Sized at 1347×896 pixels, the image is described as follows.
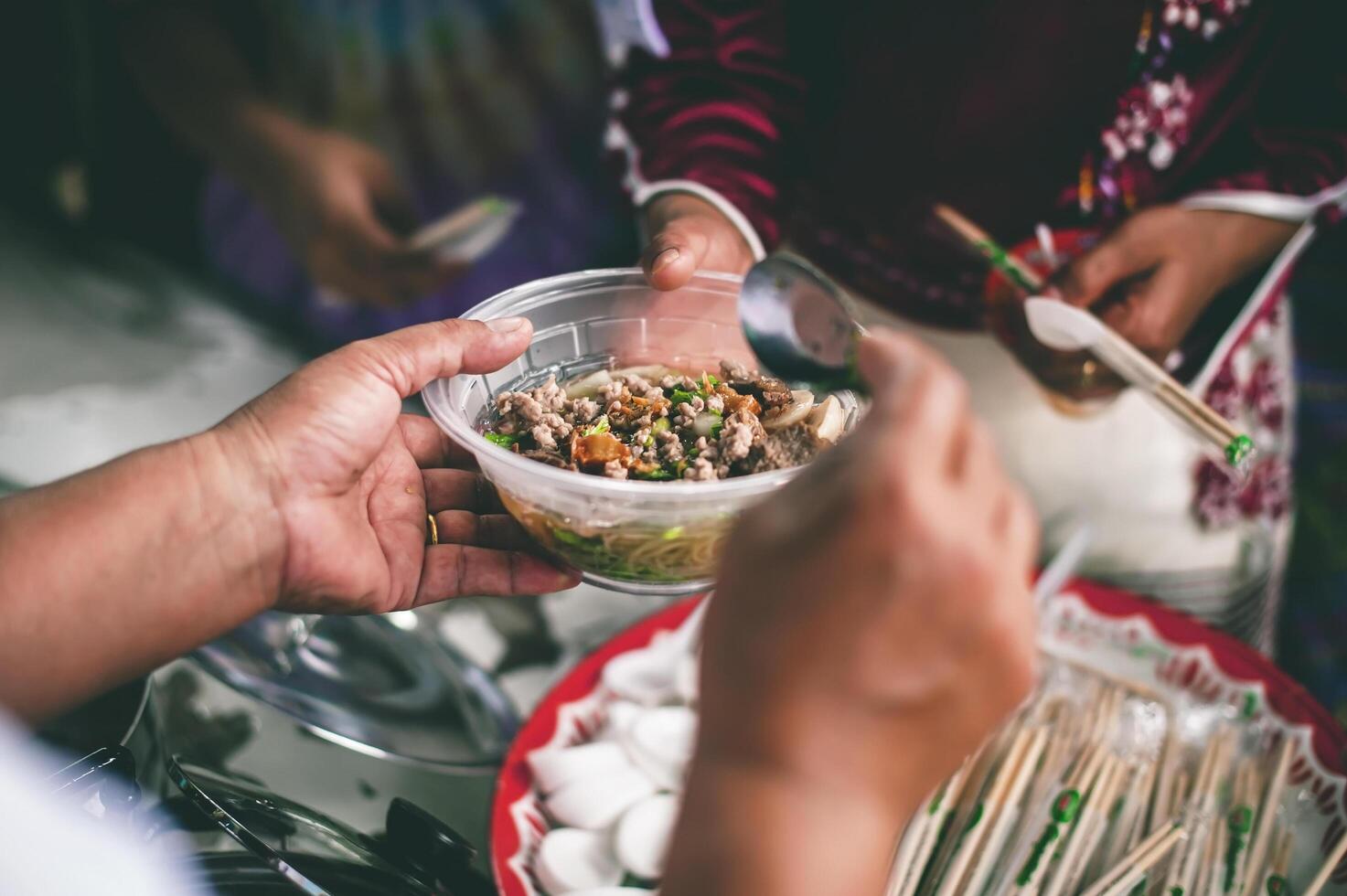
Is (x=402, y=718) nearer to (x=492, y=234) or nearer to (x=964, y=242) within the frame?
(x=492, y=234)

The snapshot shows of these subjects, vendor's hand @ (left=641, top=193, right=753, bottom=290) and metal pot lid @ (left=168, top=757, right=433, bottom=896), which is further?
vendor's hand @ (left=641, top=193, right=753, bottom=290)

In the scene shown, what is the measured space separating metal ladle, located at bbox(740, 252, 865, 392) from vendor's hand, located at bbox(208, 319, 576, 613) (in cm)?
32

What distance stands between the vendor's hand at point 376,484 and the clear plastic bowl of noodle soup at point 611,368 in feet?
0.18

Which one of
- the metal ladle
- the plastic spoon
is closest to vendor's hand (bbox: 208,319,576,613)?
the metal ladle

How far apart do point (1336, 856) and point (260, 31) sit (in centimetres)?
286

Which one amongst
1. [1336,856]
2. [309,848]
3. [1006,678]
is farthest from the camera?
Result: [1336,856]

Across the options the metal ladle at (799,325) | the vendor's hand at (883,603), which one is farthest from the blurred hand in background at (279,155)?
the vendor's hand at (883,603)

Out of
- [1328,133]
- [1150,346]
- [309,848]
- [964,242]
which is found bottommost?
[309,848]

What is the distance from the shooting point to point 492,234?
6.63 ft

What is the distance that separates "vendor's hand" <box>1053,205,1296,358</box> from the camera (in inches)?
60.6

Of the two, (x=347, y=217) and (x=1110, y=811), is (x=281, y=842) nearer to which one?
Result: (x=1110, y=811)

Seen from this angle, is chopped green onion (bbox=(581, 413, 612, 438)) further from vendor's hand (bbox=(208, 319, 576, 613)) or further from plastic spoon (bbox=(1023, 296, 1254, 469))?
plastic spoon (bbox=(1023, 296, 1254, 469))

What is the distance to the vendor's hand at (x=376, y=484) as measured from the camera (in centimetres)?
96

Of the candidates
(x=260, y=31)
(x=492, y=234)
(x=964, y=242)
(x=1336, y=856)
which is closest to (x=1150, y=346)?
(x=964, y=242)
